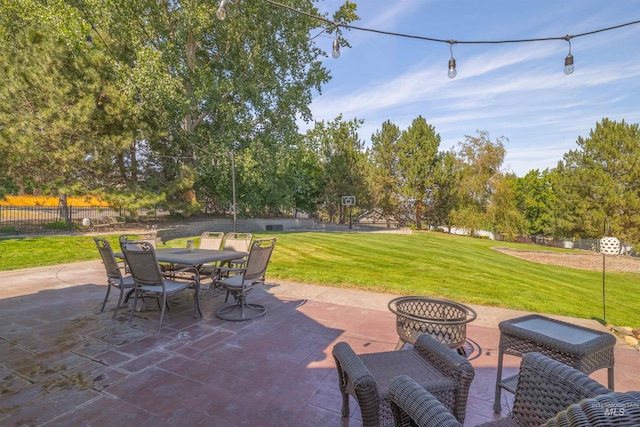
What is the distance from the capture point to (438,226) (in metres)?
30.5

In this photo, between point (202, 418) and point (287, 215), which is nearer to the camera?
point (202, 418)

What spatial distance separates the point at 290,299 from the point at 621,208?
1174 inches

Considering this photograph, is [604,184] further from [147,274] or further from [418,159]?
[147,274]

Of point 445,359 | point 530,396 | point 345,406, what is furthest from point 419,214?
point 530,396

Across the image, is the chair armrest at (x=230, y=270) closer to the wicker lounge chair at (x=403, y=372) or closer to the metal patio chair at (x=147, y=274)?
the metal patio chair at (x=147, y=274)

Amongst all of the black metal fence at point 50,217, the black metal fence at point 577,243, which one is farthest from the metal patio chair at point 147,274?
the black metal fence at point 577,243

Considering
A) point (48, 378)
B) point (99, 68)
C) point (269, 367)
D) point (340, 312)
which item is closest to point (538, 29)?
point (340, 312)

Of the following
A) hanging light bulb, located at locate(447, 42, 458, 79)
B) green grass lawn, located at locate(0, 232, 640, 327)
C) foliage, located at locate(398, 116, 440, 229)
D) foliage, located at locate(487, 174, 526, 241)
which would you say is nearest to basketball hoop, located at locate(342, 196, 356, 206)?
foliage, located at locate(398, 116, 440, 229)

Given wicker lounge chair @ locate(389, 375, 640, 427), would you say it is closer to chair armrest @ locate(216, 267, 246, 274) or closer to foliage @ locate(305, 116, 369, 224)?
chair armrest @ locate(216, 267, 246, 274)

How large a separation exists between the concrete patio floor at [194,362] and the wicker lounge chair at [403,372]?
0.50 metres

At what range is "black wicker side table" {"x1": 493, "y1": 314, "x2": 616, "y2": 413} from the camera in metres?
1.91

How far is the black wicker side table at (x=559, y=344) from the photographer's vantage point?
1914 millimetres

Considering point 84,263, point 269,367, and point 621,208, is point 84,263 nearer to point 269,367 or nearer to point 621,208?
point 269,367

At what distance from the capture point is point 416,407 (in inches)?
46.4
